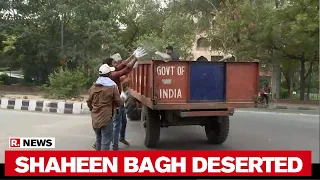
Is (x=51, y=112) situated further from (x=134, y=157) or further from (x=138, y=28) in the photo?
(x=138, y=28)

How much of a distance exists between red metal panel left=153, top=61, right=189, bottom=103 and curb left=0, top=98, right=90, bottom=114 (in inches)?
247

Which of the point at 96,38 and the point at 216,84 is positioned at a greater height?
the point at 96,38

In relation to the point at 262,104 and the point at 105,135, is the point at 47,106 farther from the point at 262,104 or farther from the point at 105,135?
the point at 105,135

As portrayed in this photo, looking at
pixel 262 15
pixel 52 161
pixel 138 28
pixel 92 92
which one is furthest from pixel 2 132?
pixel 138 28

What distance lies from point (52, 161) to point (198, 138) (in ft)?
12.4

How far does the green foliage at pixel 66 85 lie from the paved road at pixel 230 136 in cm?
457

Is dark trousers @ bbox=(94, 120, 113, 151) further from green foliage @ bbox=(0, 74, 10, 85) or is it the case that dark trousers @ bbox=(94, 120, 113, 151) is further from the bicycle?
green foliage @ bbox=(0, 74, 10, 85)

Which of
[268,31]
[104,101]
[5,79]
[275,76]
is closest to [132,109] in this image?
[104,101]

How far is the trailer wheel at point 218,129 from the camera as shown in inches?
252

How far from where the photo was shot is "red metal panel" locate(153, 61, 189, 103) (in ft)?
17.6

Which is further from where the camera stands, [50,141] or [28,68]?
[28,68]

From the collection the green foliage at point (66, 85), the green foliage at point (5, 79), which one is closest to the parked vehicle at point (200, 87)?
the green foliage at point (66, 85)

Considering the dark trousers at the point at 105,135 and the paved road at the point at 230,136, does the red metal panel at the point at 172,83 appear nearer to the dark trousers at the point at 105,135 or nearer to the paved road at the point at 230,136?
the dark trousers at the point at 105,135

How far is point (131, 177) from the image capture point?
3664mm
